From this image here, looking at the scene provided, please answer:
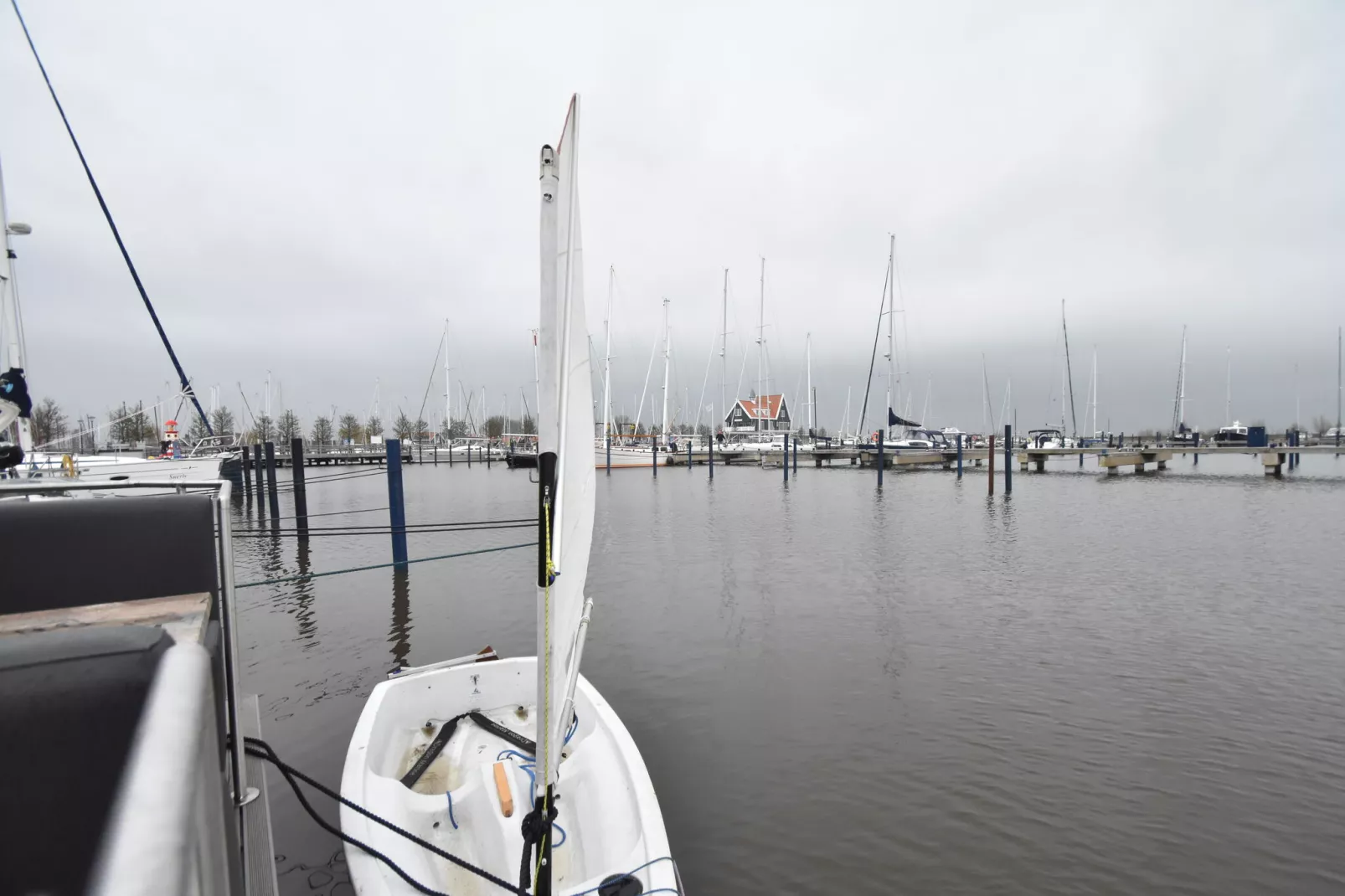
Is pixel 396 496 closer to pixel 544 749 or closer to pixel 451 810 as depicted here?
pixel 451 810

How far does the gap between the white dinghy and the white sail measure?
10 millimetres

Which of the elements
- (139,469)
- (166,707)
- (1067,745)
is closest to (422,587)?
(139,469)

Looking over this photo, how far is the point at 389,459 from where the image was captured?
45.7ft

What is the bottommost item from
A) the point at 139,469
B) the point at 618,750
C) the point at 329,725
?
the point at 329,725

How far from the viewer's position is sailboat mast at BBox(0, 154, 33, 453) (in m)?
10.4

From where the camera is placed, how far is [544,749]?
3.16 meters

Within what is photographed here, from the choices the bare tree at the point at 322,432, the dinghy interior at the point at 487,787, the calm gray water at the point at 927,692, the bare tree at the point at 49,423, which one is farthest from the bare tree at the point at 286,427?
the dinghy interior at the point at 487,787

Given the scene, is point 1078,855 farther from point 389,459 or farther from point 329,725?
point 389,459

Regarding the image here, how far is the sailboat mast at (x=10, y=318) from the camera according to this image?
409 inches

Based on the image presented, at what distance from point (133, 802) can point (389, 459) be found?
47.6ft

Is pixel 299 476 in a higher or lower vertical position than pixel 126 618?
lower

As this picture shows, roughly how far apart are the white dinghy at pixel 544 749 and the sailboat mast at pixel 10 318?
9583mm

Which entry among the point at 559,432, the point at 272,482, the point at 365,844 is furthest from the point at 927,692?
the point at 272,482

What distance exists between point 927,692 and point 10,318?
15649 mm
